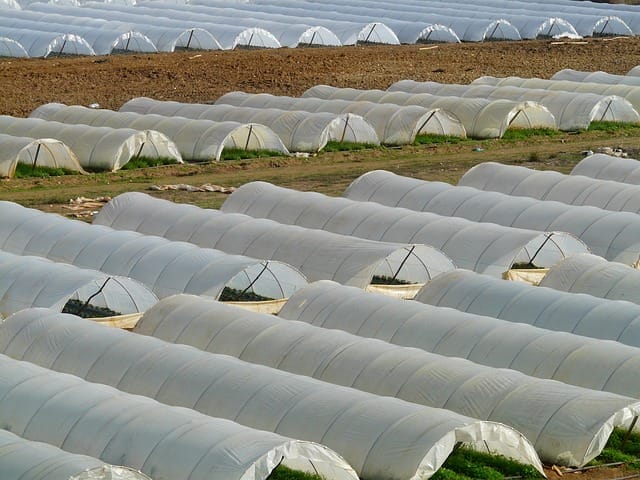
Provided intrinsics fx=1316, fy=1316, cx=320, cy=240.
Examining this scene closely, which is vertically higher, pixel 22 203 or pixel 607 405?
pixel 607 405

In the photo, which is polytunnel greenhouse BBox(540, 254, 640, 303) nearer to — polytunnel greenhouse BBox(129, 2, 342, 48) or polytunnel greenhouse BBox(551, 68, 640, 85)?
polytunnel greenhouse BBox(551, 68, 640, 85)

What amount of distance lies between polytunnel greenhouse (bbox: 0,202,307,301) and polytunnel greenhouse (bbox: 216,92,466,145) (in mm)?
18306

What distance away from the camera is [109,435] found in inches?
767

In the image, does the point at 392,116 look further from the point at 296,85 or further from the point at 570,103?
the point at 296,85

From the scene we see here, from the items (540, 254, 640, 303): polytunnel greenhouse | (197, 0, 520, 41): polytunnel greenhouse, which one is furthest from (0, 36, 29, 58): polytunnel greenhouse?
(540, 254, 640, 303): polytunnel greenhouse

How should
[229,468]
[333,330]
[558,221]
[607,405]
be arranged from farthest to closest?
1. [558,221]
2. [333,330]
3. [607,405]
4. [229,468]

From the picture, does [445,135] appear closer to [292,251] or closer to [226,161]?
[226,161]

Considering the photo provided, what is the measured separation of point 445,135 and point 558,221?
15.8 metres

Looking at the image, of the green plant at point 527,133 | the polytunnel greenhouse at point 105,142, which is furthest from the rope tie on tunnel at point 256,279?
the green plant at point 527,133

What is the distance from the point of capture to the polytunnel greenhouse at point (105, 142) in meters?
43.3

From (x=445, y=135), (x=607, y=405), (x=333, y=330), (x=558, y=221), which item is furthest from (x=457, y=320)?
(x=445, y=135)

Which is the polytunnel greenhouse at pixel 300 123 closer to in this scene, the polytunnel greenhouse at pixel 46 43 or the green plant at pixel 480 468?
the polytunnel greenhouse at pixel 46 43

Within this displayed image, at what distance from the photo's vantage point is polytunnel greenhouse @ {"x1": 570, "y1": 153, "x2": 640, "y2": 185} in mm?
39531

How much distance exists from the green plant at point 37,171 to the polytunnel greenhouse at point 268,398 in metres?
17.4
